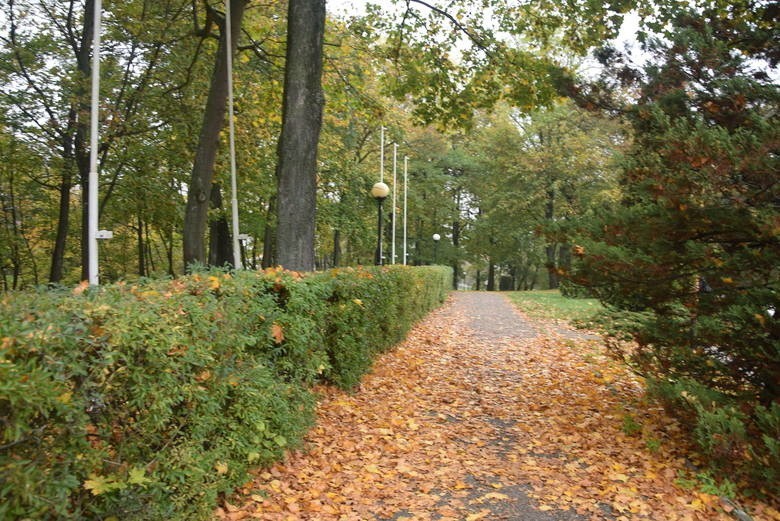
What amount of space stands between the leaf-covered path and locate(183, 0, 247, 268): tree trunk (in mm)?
4091

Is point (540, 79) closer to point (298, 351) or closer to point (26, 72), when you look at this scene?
point (298, 351)

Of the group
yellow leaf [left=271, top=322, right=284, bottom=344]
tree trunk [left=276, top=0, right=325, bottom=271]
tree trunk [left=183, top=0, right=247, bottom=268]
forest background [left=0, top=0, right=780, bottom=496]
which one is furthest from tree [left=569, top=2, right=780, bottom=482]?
tree trunk [left=183, top=0, right=247, bottom=268]

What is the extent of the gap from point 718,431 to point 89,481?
157 inches

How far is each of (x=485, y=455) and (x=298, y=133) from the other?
4.62m

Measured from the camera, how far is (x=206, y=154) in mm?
9672

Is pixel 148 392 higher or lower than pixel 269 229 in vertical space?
lower

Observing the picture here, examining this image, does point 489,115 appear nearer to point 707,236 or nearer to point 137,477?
point 707,236

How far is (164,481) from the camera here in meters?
2.85

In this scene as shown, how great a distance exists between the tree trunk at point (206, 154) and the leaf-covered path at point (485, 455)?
409cm

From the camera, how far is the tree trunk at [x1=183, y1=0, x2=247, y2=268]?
381 inches

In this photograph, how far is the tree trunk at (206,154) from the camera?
9.68m

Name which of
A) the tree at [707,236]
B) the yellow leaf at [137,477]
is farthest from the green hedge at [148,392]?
the tree at [707,236]

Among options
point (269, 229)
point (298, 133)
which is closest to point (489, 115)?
point (298, 133)

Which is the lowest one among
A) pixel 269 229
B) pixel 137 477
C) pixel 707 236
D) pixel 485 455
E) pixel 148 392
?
pixel 485 455
